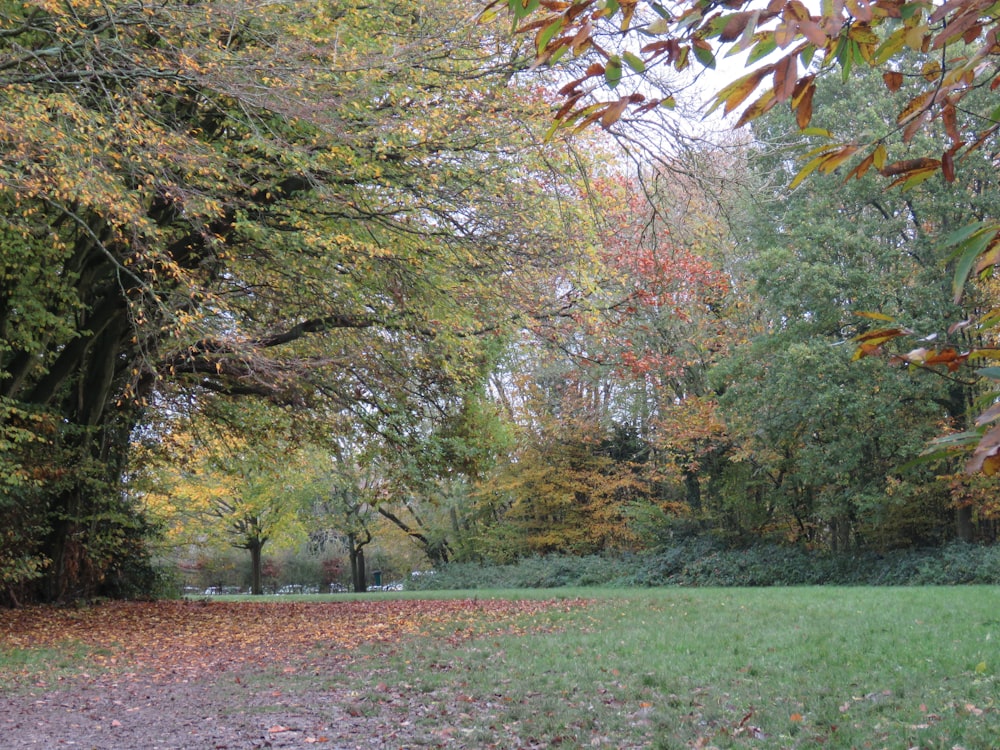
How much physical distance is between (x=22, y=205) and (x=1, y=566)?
18.3 feet

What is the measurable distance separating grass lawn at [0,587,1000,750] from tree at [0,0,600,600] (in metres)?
3.89

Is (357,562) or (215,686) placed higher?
(357,562)

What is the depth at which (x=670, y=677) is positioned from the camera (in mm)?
6949

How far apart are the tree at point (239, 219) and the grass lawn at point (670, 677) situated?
389 centimetres

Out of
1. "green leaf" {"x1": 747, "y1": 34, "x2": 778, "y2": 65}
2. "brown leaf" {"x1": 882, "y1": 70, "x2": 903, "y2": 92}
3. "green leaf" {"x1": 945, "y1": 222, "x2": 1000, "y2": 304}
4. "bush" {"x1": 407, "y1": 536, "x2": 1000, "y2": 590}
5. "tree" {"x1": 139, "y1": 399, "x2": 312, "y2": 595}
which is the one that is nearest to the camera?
"green leaf" {"x1": 945, "y1": 222, "x2": 1000, "y2": 304}

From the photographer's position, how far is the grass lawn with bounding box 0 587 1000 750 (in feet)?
17.1

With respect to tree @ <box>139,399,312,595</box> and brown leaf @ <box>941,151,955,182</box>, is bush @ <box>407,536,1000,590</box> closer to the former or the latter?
tree @ <box>139,399,312,595</box>

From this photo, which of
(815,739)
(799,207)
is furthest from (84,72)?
(799,207)

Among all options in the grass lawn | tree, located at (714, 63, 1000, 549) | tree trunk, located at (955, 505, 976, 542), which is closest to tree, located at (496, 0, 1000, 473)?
the grass lawn

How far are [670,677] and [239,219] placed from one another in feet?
22.9

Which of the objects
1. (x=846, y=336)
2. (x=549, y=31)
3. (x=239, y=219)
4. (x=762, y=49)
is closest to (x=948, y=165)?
(x=762, y=49)

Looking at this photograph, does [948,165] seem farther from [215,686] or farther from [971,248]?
[215,686]

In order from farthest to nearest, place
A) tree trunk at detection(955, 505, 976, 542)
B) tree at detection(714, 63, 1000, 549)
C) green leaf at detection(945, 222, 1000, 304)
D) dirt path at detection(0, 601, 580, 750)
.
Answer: tree trunk at detection(955, 505, 976, 542) → tree at detection(714, 63, 1000, 549) → dirt path at detection(0, 601, 580, 750) → green leaf at detection(945, 222, 1000, 304)

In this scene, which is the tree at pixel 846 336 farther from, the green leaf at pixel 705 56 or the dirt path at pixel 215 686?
the green leaf at pixel 705 56
